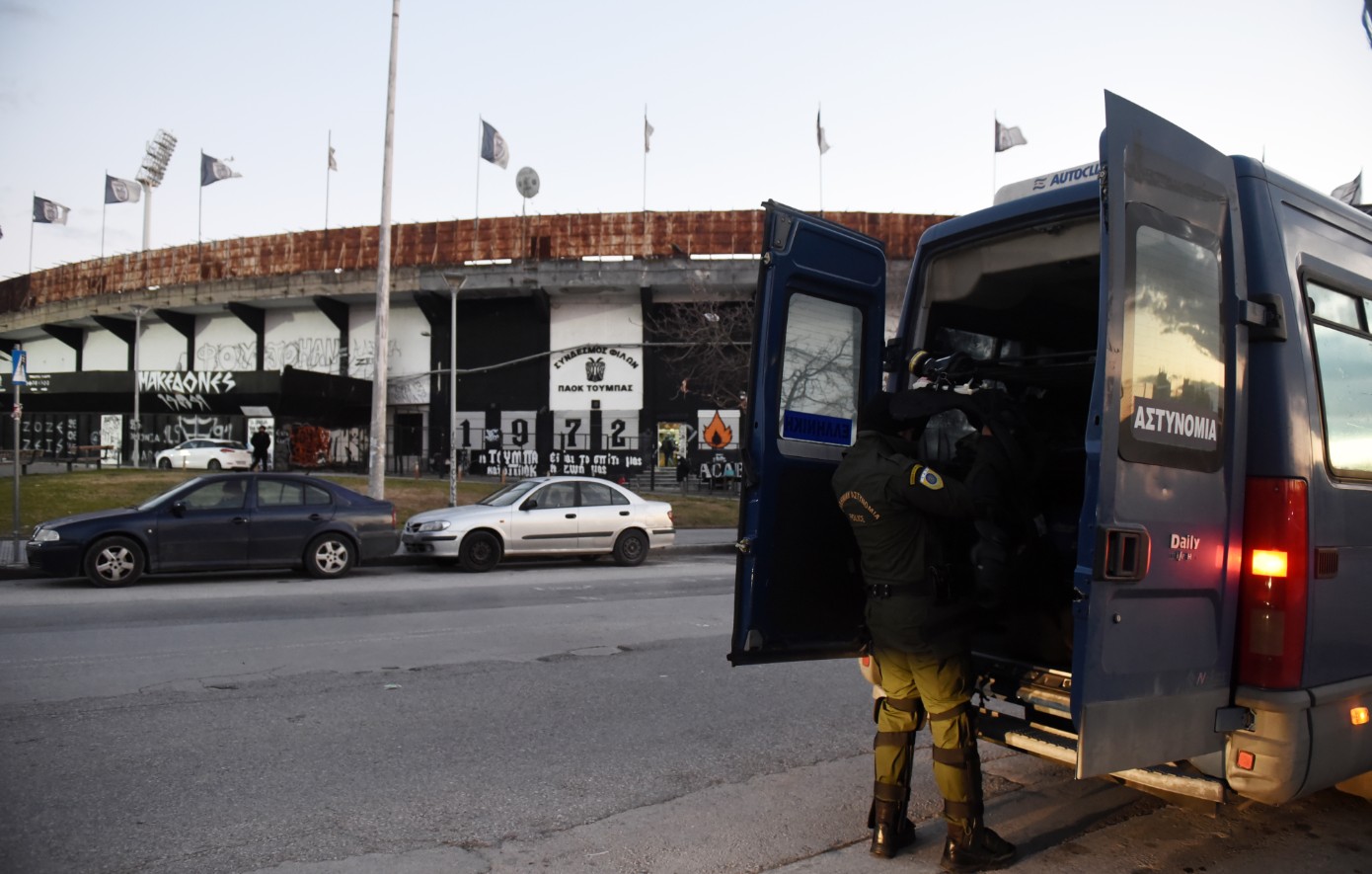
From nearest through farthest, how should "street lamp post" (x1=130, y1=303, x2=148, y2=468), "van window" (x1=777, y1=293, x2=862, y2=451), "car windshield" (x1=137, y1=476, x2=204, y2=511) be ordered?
1. "van window" (x1=777, y1=293, x2=862, y2=451)
2. "car windshield" (x1=137, y1=476, x2=204, y2=511)
3. "street lamp post" (x1=130, y1=303, x2=148, y2=468)

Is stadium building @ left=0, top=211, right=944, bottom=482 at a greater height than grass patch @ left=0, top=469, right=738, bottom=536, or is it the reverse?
stadium building @ left=0, top=211, right=944, bottom=482

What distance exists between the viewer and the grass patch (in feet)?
64.3

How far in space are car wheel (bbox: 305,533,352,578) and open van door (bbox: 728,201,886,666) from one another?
10.5 meters

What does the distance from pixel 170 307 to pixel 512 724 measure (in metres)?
44.2

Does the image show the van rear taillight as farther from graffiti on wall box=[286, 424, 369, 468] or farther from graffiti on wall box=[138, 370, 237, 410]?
graffiti on wall box=[138, 370, 237, 410]

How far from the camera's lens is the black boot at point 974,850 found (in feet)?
13.4

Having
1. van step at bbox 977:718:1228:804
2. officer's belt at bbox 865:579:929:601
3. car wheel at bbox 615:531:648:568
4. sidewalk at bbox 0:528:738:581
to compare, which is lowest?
sidewalk at bbox 0:528:738:581

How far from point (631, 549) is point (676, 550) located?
2.72 m

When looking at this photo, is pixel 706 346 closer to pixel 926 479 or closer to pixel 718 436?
pixel 718 436

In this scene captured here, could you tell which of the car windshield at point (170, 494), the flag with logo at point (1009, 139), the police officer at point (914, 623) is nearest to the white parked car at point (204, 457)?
the car windshield at point (170, 494)

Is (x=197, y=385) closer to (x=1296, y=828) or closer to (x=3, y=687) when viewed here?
(x=3, y=687)

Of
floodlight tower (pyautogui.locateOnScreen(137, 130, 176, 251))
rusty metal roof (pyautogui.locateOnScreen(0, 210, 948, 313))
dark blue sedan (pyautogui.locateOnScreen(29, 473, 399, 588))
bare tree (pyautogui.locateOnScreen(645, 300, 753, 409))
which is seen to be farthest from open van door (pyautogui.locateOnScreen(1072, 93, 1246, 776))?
floodlight tower (pyautogui.locateOnScreen(137, 130, 176, 251))

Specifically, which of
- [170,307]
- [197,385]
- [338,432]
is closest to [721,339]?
[338,432]

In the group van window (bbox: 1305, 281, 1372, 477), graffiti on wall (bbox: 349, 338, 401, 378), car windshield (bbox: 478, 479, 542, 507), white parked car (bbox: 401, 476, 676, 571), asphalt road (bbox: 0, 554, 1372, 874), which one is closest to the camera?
van window (bbox: 1305, 281, 1372, 477)
